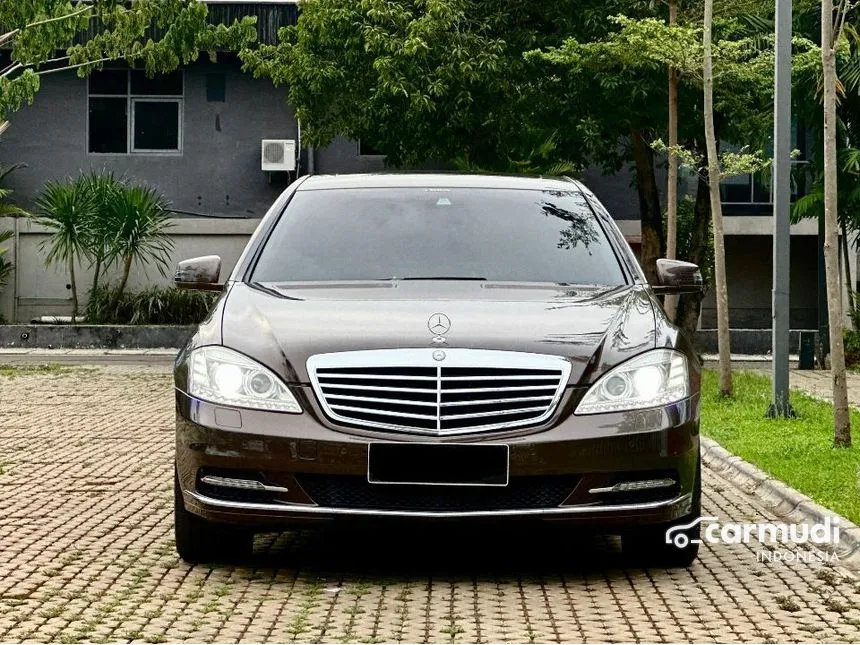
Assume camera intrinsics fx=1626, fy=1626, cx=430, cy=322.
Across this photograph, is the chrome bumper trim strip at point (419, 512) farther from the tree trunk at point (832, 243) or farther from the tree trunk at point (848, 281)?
the tree trunk at point (848, 281)

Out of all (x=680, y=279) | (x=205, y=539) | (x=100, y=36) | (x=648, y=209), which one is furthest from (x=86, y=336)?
(x=205, y=539)

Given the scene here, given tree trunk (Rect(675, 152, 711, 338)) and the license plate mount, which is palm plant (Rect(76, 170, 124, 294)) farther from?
the license plate mount

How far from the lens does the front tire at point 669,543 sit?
683 centimetres

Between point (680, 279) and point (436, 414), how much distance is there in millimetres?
1971

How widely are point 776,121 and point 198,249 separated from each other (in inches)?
651

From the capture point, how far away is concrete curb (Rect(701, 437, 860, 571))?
295 inches

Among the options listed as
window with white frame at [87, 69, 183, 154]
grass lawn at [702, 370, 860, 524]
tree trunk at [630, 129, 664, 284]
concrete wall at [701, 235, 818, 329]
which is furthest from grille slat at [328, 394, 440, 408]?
concrete wall at [701, 235, 818, 329]

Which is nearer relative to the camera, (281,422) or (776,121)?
(281,422)

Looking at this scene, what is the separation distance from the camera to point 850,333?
23391 millimetres

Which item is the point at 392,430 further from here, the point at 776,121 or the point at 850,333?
the point at 850,333

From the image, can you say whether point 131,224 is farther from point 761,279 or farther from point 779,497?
point 779,497

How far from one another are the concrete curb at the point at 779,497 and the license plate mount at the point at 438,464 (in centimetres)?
188

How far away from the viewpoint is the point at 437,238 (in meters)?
7.69

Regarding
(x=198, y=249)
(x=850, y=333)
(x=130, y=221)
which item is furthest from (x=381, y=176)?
(x=198, y=249)
